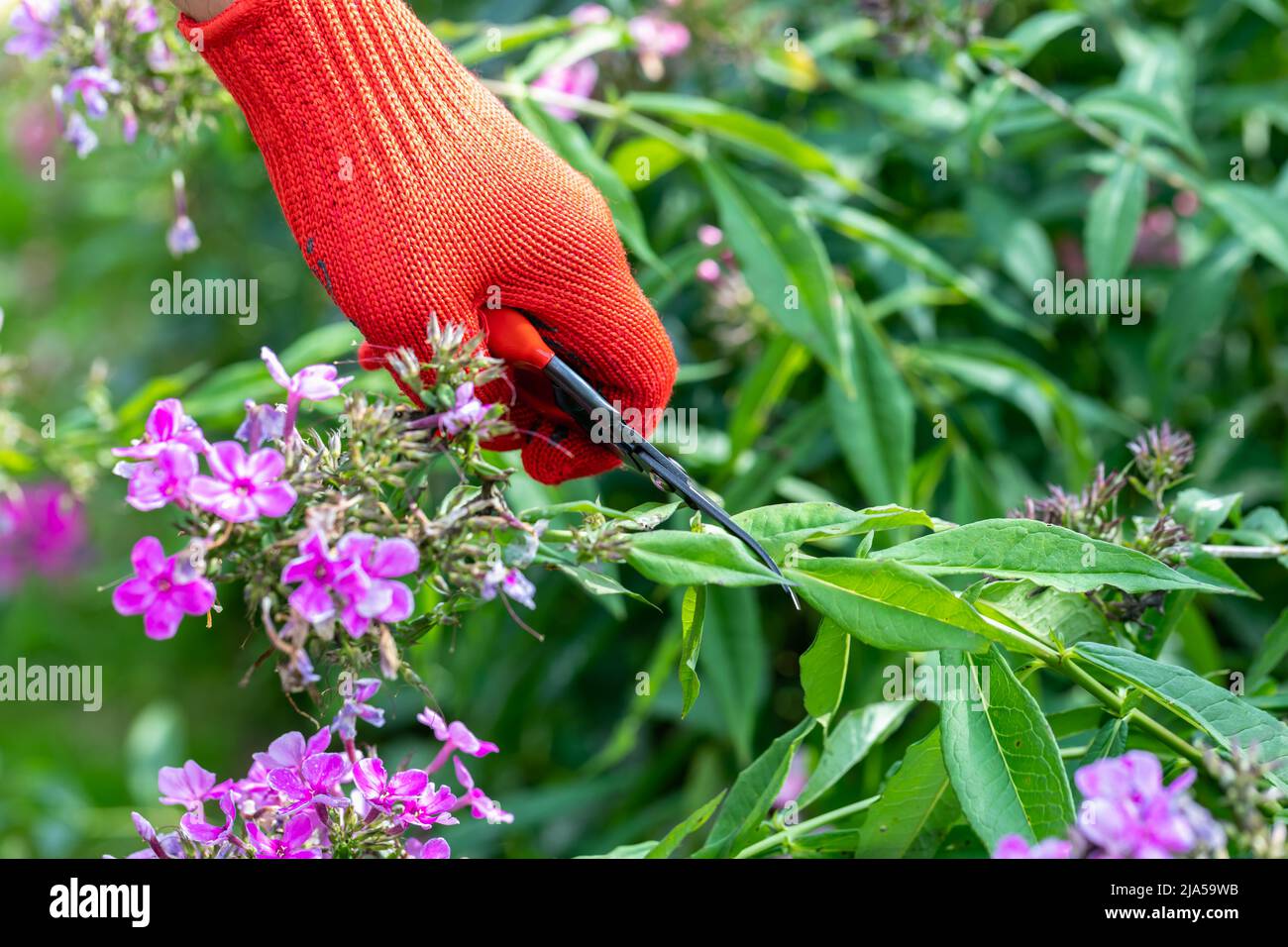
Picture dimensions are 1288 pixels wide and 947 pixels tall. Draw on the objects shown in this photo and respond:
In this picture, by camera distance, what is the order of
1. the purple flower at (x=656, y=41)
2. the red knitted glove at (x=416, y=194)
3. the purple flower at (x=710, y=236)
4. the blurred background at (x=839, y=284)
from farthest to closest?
the purple flower at (x=656, y=41) < the purple flower at (x=710, y=236) < the blurred background at (x=839, y=284) < the red knitted glove at (x=416, y=194)

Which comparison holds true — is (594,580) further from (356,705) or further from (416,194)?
(416,194)

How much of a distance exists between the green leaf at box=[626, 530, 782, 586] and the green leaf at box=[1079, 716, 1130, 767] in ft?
0.87

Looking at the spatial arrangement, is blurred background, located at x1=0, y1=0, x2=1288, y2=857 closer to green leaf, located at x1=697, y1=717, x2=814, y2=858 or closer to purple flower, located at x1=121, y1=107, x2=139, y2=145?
purple flower, located at x1=121, y1=107, x2=139, y2=145

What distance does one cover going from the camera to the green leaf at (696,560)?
0.72m

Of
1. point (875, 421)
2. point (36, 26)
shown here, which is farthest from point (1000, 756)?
point (36, 26)

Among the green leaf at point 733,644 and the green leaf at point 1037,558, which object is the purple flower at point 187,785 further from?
the green leaf at point 733,644

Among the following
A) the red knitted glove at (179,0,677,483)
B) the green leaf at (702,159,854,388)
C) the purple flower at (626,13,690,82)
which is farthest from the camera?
the purple flower at (626,13,690,82)

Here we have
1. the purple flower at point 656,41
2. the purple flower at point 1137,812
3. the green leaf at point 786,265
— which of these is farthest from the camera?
the purple flower at point 656,41

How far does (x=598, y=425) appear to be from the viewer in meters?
0.92

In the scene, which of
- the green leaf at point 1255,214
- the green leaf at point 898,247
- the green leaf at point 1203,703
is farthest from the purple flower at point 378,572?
the green leaf at point 1255,214

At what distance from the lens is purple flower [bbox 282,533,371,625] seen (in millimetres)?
656

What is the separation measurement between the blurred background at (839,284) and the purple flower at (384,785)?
0.63 metres

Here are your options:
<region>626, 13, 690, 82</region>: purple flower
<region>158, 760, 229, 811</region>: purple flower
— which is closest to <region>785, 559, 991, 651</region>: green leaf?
<region>158, 760, 229, 811</region>: purple flower
